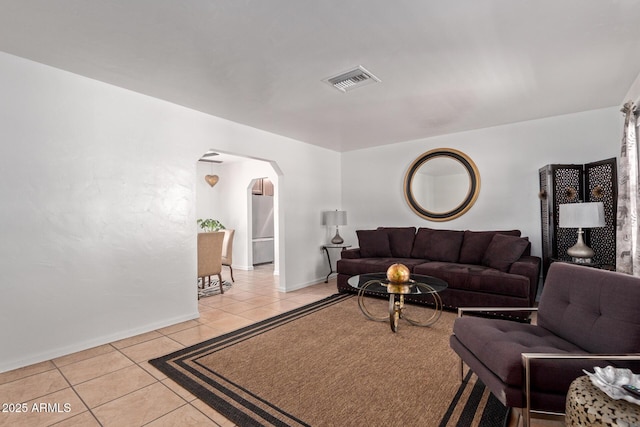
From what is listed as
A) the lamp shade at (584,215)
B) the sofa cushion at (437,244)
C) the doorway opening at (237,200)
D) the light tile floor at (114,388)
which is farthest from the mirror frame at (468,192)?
the light tile floor at (114,388)

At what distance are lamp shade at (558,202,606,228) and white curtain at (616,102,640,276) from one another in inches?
6.4

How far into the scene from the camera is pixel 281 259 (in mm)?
5082

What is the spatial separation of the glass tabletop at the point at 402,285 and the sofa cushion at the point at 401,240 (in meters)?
1.31

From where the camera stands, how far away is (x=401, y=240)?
507 cm

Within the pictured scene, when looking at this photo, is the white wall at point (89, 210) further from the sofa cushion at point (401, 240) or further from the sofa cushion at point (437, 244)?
the sofa cushion at point (437, 244)

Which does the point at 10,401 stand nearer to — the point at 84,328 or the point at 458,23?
the point at 84,328

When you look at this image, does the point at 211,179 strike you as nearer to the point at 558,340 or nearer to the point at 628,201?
the point at 558,340

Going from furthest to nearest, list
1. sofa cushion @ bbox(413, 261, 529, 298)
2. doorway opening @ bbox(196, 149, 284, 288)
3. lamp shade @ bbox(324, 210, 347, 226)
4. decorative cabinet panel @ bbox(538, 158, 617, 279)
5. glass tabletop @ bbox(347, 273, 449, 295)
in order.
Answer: doorway opening @ bbox(196, 149, 284, 288)
lamp shade @ bbox(324, 210, 347, 226)
decorative cabinet panel @ bbox(538, 158, 617, 279)
sofa cushion @ bbox(413, 261, 529, 298)
glass tabletop @ bbox(347, 273, 449, 295)

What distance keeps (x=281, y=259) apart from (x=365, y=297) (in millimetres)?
1491

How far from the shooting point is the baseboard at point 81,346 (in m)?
2.46

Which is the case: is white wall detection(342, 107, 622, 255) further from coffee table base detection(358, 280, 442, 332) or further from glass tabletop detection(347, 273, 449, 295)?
glass tabletop detection(347, 273, 449, 295)

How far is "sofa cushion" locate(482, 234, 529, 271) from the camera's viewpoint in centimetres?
369

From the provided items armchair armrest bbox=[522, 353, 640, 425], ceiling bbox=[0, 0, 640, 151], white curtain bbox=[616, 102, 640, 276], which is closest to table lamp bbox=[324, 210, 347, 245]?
ceiling bbox=[0, 0, 640, 151]

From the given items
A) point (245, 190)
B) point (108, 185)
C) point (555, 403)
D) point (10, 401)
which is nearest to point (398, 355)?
point (555, 403)
